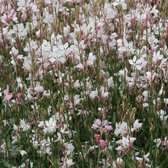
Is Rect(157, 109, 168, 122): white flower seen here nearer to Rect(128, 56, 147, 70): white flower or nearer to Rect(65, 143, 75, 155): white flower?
Rect(128, 56, 147, 70): white flower

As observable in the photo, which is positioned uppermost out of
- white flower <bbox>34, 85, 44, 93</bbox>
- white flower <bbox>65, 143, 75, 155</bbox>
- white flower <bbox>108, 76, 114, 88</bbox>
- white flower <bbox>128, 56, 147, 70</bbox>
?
white flower <bbox>128, 56, 147, 70</bbox>

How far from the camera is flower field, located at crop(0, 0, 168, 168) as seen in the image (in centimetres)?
318

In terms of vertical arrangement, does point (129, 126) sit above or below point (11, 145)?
above

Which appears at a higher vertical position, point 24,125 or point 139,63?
point 139,63

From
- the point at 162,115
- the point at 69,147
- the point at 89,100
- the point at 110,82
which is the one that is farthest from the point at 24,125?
the point at 162,115

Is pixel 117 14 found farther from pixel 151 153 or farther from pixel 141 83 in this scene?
pixel 151 153

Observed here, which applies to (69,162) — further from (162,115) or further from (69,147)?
(162,115)

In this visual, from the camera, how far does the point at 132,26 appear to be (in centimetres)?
462

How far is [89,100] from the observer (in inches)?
148

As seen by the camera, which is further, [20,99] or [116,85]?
[116,85]

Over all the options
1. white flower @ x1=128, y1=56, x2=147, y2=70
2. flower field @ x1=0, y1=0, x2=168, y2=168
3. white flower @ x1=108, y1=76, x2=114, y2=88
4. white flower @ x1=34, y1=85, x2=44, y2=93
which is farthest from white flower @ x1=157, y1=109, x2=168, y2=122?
white flower @ x1=34, y1=85, x2=44, y2=93

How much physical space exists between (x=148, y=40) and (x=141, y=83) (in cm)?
46

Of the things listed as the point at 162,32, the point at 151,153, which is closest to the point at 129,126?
the point at 151,153

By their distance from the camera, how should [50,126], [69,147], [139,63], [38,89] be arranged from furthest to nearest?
[139,63] → [38,89] → [50,126] → [69,147]
